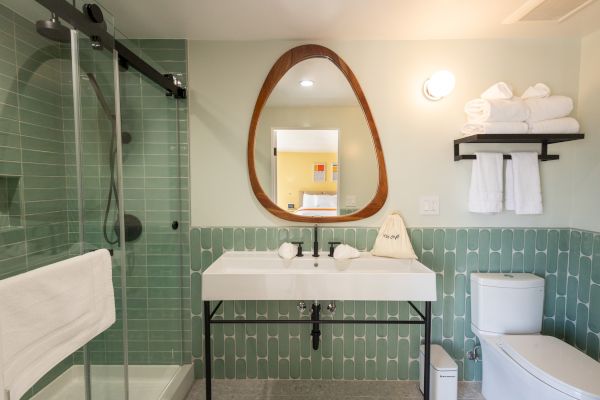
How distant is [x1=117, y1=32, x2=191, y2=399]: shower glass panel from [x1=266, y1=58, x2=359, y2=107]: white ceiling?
2.20 ft

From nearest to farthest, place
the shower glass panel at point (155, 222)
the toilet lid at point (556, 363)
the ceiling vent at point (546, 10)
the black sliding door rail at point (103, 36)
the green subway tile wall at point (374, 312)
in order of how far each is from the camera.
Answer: the black sliding door rail at point (103, 36), the toilet lid at point (556, 363), the ceiling vent at point (546, 10), the shower glass panel at point (155, 222), the green subway tile wall at point (374, 312)

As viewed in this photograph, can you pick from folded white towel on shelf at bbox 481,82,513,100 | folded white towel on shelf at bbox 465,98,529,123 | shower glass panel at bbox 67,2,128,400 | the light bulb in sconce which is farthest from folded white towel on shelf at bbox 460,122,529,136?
shower glass panel at bbox 67,2,128,400

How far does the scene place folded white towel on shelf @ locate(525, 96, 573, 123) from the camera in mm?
1662

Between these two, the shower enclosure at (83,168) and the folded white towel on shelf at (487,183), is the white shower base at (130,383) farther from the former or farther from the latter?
the folded white towel on shelf at (487,183)

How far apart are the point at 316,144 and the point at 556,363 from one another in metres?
1.68

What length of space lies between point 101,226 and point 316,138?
1244mm

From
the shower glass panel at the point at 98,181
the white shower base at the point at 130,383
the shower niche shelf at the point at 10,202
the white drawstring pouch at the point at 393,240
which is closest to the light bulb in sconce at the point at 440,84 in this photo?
the white drawstring pouch at the point at 393,240

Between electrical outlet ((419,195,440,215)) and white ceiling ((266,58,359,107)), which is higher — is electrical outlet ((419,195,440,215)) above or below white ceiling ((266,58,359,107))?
below

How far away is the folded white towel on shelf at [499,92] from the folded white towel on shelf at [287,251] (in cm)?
149

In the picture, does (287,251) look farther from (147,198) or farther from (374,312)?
(147,198)

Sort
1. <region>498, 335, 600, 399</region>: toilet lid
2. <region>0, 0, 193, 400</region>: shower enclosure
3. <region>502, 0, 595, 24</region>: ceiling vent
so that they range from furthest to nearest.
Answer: <region>502, 0, 595, 24</region>: ceiling vent, <region>498, 335, 600, 399</region>: toilet lid, <region>0, 0, 193, 400</region>: shower enclosure

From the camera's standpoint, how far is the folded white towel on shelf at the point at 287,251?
1808 mm

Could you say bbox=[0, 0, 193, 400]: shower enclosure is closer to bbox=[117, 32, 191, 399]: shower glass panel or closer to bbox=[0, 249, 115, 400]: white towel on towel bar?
bbox=[117, 32, 191, 399]: shower glass panel

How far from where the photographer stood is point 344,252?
1.80 m
